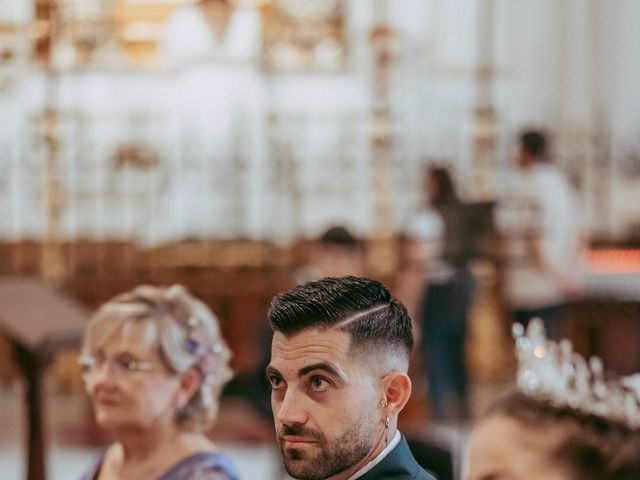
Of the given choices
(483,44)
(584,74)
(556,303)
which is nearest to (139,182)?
(483,44)

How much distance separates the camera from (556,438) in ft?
6.04

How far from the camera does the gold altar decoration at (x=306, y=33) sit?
12414mm

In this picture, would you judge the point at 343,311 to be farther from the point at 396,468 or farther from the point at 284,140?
the point at 284,140

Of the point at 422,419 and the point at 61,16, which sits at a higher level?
the point at 61,16

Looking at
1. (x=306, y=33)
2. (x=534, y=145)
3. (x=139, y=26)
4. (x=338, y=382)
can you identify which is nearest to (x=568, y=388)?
(x=338, y=382)

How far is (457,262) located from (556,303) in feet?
2.03

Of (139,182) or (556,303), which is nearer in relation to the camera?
(556,303)

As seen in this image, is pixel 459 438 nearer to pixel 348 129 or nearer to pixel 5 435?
pixel 5 435

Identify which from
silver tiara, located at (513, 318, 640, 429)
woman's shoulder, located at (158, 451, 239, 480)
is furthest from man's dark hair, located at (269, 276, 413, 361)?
woman's shoulder, located at (158, 451, 239, 480)

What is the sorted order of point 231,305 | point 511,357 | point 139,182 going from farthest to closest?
point 139,182
point 511,357
point 231,305

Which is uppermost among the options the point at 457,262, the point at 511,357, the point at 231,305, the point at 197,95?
the point at 197,95

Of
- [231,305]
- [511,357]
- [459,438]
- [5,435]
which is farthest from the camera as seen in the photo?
[511,357]

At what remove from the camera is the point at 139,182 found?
38.2ft

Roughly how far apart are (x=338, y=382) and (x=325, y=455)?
12cm
